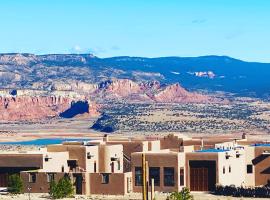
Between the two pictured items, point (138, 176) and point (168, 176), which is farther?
point (138, 176)

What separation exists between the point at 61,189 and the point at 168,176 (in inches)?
406

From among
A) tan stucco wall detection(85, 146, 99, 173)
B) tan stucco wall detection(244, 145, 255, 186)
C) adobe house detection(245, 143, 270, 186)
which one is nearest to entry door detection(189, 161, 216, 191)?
tan stucco wall detection(244, 145, 255, 186)

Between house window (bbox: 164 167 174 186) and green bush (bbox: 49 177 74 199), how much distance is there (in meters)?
8.72

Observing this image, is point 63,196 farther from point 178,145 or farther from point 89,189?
point 178,145

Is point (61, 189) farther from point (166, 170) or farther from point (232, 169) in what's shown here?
point (232, 169)

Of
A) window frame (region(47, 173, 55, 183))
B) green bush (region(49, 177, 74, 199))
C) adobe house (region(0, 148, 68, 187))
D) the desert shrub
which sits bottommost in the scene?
the desert shrub

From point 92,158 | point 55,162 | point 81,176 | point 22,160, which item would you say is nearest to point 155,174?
point 81,176

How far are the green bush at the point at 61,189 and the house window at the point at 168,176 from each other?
8.72 meters

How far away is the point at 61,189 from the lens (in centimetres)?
7031

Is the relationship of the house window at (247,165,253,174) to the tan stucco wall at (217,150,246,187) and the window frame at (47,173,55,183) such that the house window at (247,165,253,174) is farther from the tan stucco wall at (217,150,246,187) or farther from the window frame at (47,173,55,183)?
the window frame at (47,173,55,183)

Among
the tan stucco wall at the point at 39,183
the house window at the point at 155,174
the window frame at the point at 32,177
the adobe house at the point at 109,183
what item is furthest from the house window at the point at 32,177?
the house window at the point at 155,174

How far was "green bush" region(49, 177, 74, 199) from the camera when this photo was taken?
70.1 meters

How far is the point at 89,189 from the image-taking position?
74.6 m

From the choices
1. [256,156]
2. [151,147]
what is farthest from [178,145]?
[256,156]
